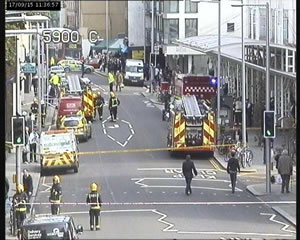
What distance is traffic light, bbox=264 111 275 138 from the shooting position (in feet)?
62.9

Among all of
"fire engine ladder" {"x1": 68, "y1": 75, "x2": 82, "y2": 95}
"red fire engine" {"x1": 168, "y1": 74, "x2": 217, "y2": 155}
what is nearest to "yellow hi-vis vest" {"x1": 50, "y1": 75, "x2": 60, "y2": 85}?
"fire engine ladder" {"x1": 68, "y1": 75, "x2": 82, "y2": 95}

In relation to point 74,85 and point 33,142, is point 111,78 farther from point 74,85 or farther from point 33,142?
point 33,142

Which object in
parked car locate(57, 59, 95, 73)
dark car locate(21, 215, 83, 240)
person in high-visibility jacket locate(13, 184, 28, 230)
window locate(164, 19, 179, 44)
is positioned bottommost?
person in high-visibility jacket locate(13, 184, 28, 230)

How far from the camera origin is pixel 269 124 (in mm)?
19391

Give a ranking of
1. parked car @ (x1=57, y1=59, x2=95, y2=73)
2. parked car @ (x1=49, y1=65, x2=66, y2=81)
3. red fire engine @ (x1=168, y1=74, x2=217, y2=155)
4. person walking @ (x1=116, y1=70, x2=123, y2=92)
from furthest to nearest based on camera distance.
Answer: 1. person walking @ (x1=116, y1=70, x2=123, y2=92)
2. parked car @ (x1=49, y1=65, x2=66, y2=81)
3. parked car @ (x1=57, y1=59, x2=95, y2=73)
4. red fire engine @ (x1=168, y1=74, x2=217, y2=155)

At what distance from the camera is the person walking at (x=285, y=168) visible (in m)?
18.2

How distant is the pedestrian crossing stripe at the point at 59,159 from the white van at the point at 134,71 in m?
25.0

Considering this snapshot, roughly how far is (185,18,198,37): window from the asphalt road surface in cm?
1420

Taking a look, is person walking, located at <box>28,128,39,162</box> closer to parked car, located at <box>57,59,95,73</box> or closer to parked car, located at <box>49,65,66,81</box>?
parked car, located at <box>57,59,95,73</box>

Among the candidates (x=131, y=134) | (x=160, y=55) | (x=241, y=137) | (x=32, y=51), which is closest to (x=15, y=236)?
(x=241, y=137)

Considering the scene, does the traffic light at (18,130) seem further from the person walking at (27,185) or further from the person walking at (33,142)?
the person walking at (33,142)

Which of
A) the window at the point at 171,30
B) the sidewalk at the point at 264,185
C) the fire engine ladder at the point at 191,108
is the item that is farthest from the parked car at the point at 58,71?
the sidewalk at the point at 264,185

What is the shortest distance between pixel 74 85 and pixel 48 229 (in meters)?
25.6

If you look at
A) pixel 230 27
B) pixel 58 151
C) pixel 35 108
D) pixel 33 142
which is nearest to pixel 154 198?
pixel 58 151
